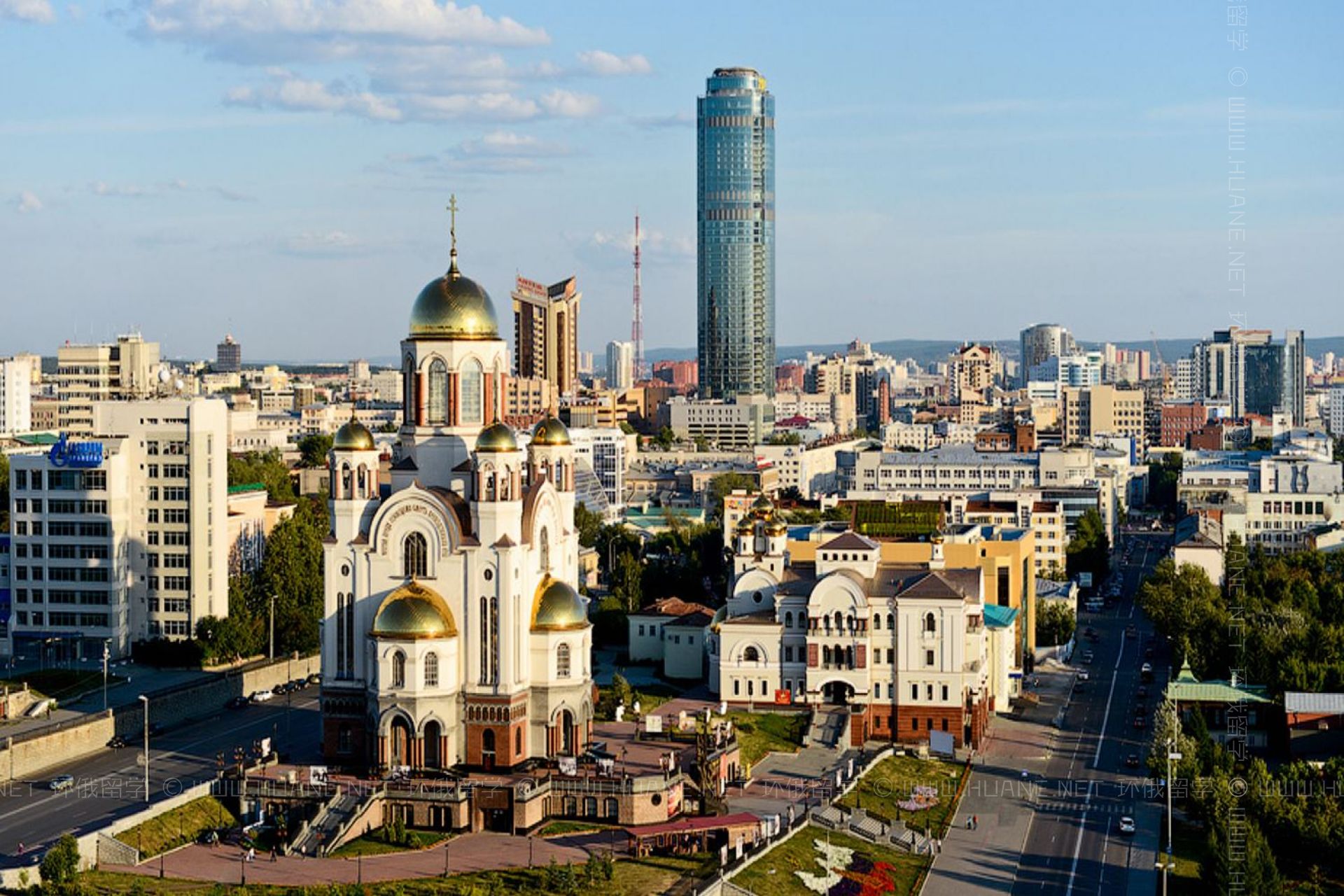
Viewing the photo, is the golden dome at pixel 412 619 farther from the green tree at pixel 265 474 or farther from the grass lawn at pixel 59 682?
the green tree at pixel 265 474

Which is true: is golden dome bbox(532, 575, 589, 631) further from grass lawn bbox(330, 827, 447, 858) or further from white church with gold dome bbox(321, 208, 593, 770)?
grass lawn bbox(330, 827, 447, 858)

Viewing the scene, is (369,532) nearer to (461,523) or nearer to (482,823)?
(461,523)

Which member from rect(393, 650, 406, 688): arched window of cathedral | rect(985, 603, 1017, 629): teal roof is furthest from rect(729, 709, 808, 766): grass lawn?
rect(393, 650, 406, 688): arched window of cathedral

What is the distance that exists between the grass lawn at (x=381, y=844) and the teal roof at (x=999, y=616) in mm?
26540

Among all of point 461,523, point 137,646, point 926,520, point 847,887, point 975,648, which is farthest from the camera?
point 926,520

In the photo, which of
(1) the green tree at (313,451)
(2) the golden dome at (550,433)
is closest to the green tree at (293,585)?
(2) the golden dome at (550,433)

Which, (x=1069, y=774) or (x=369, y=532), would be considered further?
(x=1069, y=774)

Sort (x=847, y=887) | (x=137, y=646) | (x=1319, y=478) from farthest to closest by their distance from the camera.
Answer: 1. (x=1319, y=478)
2. (x=137, y=646)
3. (x=847, y=887)

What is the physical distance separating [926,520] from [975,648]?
1815 centimetres

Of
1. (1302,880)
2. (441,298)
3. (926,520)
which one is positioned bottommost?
(1302,880)

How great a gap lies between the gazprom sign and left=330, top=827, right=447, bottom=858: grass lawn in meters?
30.4

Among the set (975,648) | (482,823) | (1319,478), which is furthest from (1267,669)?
(1319,478)

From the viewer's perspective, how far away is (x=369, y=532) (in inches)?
2271

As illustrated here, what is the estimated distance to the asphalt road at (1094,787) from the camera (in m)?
52.1
